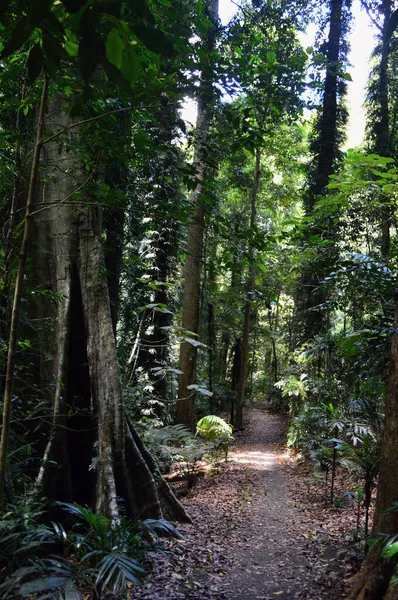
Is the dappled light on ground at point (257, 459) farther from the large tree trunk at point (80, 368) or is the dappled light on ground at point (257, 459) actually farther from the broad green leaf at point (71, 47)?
the broad green leaf at point (71, 47)

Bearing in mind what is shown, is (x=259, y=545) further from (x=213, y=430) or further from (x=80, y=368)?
(x=213, y=430)

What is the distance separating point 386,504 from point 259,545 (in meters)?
2.64

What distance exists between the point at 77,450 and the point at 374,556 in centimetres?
326

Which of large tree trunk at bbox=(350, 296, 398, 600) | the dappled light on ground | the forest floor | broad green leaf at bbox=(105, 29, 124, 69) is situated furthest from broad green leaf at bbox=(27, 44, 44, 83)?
the dappled light on ground

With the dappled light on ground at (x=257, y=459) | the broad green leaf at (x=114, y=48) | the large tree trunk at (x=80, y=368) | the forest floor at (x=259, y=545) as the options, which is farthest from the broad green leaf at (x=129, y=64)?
the dappled light on ground at (x=257, y=459)

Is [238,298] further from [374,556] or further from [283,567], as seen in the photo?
[374,556]

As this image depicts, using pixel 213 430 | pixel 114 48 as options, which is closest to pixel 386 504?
pixel 114 48

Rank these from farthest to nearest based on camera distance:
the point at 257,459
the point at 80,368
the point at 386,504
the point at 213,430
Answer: the point at 257,459
the point at 213,430
the point at 80,368
the point at 386,504

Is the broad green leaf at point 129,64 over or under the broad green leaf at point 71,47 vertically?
under

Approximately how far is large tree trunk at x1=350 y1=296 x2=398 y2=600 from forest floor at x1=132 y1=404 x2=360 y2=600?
0.71m

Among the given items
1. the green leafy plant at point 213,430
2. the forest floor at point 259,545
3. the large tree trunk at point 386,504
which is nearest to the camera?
the large tree trunk at point 386,504

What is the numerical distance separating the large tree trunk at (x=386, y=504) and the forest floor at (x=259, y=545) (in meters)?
0.71

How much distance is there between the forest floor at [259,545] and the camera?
12.6 feet

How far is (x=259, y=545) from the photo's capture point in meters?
5.26
